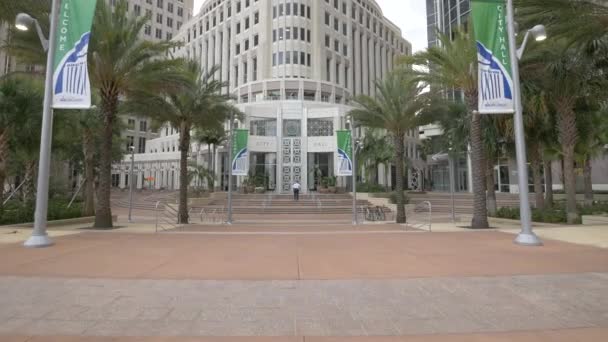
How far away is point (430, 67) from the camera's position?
16562mm

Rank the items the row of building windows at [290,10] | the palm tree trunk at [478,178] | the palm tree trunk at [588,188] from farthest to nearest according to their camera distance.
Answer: the row of building windows at [290,10] → the palm tree trunk at [588,188] → the palm tree trunk at [478,178]

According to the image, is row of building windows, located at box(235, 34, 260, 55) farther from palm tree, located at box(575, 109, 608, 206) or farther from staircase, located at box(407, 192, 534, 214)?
palm tree, located at box(575, 109, 608, 206)

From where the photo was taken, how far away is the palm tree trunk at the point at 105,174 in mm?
14609

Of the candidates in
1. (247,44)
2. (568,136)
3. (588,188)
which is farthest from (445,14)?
(568,136)

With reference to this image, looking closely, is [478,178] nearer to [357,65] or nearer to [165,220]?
[165,220]

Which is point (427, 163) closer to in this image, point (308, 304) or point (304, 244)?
point (304, 244)

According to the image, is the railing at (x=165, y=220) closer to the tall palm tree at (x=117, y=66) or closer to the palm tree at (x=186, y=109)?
the palm tree at (x=186, y=109)

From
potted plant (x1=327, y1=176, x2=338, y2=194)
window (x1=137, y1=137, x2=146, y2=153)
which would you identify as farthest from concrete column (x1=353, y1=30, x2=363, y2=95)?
window (x1=137, y1=137, x2=146, y2=153)

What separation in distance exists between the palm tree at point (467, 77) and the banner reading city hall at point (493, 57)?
3.52 m

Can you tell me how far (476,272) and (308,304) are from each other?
3.82 m

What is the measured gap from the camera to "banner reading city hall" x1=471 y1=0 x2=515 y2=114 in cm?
1036

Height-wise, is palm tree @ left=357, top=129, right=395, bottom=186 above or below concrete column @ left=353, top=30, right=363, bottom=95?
below

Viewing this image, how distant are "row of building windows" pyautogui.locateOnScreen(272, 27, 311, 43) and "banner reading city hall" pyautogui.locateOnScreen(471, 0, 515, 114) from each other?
127 feet

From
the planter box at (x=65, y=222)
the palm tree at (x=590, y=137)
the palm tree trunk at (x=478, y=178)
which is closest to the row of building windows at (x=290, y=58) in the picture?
the palm tree at (x=590, y=137)
